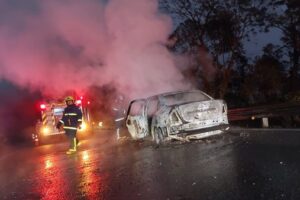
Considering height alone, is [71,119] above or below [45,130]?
above

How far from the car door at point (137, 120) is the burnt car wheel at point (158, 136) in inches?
23.6

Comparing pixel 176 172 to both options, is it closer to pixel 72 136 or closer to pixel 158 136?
pixel 158 136

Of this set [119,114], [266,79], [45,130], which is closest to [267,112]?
[119,114]

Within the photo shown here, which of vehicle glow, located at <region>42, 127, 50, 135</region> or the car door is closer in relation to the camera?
the car door

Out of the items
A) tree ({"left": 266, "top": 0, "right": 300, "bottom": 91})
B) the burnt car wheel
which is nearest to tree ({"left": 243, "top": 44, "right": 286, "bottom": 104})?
tree ({"left": 266, "top": 0, "right": 300, "bottom": 91})

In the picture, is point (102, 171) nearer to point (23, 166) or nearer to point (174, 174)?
point (174, 174)

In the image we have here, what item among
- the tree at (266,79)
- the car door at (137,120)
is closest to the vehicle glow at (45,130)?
the car door at (137,120)

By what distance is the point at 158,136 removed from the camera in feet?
45.7

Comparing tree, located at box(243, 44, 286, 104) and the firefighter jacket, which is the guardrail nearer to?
the firefighter jacket

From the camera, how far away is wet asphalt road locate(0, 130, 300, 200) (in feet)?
24.8

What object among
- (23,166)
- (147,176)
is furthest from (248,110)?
(147,176)

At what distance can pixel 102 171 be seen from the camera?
35.1 ft

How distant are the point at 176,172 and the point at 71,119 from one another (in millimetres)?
6596

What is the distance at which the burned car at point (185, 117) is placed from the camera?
1309 centimetres
